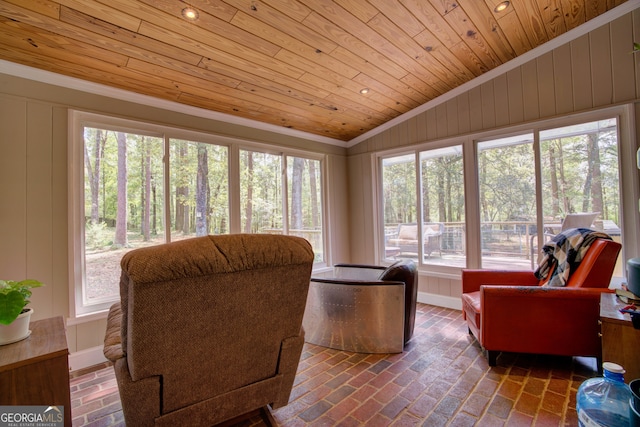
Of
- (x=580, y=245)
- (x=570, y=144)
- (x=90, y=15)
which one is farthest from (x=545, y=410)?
(x=90, y=15)

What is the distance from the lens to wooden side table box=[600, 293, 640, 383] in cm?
158

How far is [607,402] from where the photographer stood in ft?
4.94

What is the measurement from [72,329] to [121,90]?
7.21ft

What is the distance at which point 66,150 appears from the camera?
251 cm

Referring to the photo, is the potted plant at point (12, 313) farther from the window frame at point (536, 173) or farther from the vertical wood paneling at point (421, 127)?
the vertical wood paneling at point (421, 127)

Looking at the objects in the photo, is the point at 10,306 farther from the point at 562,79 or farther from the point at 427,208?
the point at 562,79

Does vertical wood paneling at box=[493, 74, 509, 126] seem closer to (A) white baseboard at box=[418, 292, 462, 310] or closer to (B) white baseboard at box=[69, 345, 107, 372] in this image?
(A) white baseboard at box=[418, 292, 462, 310]

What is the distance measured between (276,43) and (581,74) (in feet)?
10.0

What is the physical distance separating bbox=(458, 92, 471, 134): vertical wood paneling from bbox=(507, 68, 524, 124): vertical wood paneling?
451 millimetres

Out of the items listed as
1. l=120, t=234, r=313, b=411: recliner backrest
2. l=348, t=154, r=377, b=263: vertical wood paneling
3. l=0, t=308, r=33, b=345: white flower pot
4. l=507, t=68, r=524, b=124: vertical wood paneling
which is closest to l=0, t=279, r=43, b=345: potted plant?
l=0, t=308, r=33, b=345: white flower pot

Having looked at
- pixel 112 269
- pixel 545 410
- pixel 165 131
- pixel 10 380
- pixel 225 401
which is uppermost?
pixel 165 131

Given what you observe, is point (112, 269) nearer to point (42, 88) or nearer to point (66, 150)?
point (66, 150)

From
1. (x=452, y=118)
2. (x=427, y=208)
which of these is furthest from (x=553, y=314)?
(x=452, y=118)

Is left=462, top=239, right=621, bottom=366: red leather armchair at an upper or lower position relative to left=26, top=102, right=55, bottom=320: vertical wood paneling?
lower
